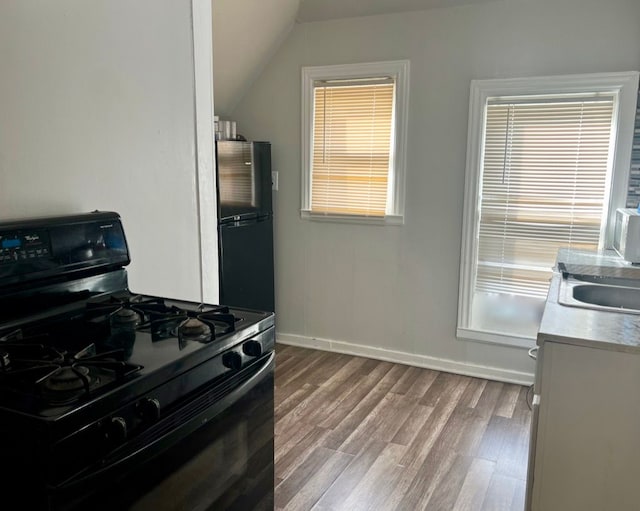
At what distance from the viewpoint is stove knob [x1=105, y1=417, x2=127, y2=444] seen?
2.90 feet

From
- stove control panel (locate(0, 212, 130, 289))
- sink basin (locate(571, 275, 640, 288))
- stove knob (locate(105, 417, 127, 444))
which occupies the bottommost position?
sink basin (locate(571, 275, 640, 288))

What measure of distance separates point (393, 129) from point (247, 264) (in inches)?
52.8

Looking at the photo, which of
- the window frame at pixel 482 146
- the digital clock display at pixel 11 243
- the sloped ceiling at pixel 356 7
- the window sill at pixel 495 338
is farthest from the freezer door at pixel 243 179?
the digital clock display at pixel 11 243

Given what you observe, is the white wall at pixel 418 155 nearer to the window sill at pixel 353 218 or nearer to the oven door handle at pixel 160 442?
the window sill at pixel 353 218

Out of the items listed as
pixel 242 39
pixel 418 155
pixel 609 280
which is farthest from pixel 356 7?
pixel 609 280

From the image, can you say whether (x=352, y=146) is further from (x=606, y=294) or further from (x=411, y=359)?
(x=606, y=294)

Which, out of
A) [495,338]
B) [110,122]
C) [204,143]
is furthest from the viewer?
[495,338]

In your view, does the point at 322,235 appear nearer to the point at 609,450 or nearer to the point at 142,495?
the point at 609,450

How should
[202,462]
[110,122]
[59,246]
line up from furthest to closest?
[110,122], [59,246], [202,462]

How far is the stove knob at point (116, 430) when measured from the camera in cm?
88

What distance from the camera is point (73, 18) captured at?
1422mm

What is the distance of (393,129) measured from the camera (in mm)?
3645

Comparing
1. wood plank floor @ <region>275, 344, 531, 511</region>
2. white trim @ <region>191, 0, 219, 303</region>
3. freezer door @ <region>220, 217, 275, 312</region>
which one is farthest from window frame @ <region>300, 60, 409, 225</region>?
white trim @ <region>191, 0, 219, 303</region>

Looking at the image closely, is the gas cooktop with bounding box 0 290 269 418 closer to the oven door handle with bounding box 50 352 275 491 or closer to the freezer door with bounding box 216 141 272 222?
the oven door handle with bounding box 50 352 275 491
